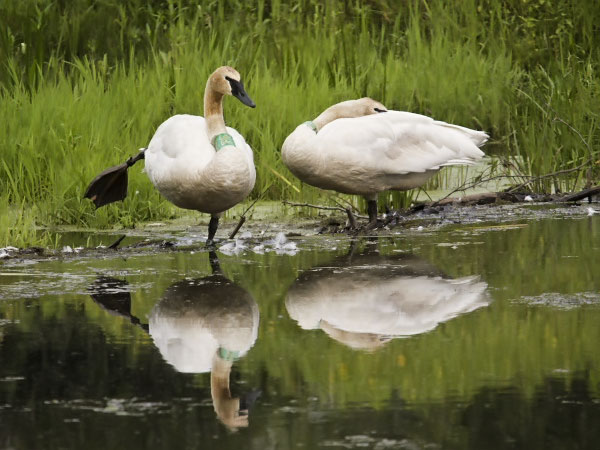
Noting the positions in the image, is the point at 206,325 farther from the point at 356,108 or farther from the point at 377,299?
the point at 356,108

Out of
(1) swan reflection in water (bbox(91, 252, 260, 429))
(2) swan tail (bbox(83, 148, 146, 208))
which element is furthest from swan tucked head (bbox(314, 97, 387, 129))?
(1) swan reflection in water (bbox(91, 252, 260, 429))

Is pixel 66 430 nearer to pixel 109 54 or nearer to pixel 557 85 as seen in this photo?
pixel 557 85

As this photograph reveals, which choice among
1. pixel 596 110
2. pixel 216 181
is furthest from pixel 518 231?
pixel 596 110

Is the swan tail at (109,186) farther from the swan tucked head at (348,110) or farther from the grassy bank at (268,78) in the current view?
the swan tucked head at (348,110)

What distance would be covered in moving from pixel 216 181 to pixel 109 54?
5.92 metres

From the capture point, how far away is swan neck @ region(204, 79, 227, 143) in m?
8.57

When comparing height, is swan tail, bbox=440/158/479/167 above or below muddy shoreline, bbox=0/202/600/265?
above

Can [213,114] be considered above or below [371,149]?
above

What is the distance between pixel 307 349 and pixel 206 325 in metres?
0.67

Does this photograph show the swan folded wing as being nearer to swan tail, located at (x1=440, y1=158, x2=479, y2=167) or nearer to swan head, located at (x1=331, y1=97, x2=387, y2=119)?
swan tail, located at (x1=440, y1=158, x2=479, y2=167)

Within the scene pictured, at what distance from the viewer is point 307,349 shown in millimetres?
5246

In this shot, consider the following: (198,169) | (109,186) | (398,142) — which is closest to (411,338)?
(198,169)

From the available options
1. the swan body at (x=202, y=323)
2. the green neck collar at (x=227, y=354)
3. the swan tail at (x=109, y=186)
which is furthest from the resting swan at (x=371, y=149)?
the green neck collar at (x=227, y=354)

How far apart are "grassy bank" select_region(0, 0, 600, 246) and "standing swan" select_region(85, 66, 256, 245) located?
963 millimetres
